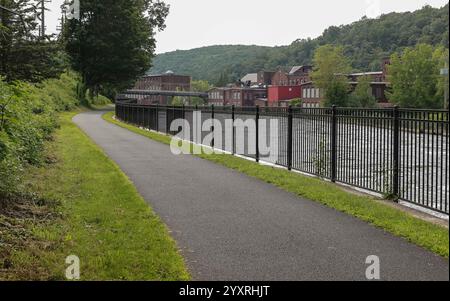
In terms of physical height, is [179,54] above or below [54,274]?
above

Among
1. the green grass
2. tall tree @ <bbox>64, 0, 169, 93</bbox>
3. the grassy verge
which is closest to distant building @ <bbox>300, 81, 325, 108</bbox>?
tall tree @ <bbox>64, 0, 169, 93</bbox>

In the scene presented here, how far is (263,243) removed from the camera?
6.63 metres

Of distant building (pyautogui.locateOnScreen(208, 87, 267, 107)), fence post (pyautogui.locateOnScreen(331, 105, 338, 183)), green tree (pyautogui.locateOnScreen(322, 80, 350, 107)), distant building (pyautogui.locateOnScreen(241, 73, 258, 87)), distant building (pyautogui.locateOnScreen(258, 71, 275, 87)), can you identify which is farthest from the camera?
distant building (pyautogui.locateOnScreen(241, 73, 258, 87))

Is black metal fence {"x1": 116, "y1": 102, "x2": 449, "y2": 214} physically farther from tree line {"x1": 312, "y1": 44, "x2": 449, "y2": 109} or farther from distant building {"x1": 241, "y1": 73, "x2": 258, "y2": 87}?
distant building {"x1": 241, "y1": 73, "x2": 258, "y2": 87}

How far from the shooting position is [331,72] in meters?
95.4

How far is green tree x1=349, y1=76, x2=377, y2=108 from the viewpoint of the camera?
85250mm

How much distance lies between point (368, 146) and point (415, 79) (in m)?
62.8

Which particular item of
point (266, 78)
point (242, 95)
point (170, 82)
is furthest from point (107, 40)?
point (170, 82)

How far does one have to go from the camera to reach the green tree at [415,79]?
213 ft

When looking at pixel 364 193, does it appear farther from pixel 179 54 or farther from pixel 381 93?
pixel 179 54

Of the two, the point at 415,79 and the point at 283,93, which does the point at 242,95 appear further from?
the point at 415,79

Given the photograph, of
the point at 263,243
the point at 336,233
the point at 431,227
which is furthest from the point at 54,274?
the point at 431,227

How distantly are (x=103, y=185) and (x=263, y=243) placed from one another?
481 centimetres

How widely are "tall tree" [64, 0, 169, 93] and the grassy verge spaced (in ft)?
159
